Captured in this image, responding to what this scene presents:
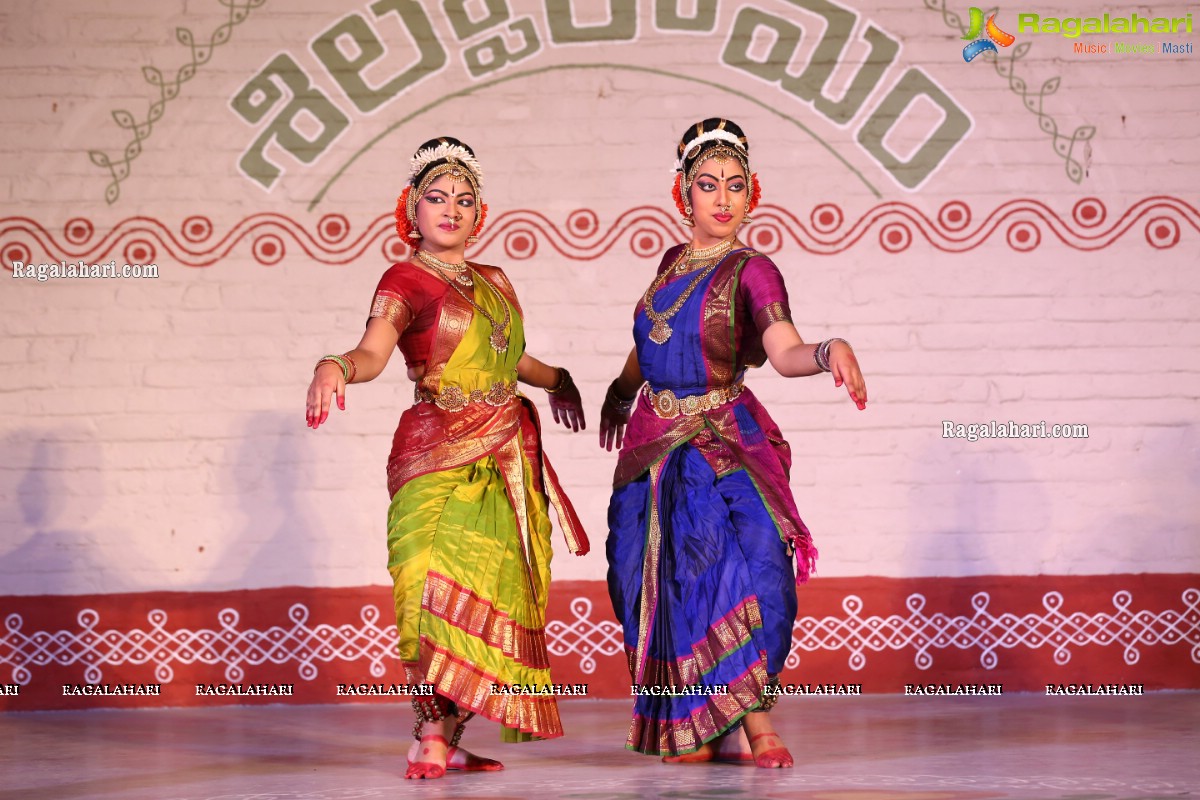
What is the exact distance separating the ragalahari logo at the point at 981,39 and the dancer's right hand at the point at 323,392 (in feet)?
9.76

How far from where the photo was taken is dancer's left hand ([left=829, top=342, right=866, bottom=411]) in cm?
329

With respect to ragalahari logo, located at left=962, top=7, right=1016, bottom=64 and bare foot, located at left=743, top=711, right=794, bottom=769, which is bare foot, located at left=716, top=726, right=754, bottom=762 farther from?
ragalahari logo, located at left=962, top=7, right=1016, bottom=64

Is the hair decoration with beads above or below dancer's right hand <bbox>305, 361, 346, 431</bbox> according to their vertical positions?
above

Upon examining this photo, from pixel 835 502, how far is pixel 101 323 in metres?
2.62

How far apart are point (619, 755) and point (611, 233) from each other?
82.2 inches

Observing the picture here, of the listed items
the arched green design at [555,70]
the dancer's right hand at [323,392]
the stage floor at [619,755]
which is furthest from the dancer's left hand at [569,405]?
the arched green design at [555,70]

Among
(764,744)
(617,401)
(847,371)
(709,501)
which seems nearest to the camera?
(847,371)

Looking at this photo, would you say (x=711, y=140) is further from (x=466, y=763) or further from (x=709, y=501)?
(x=466, y=763)

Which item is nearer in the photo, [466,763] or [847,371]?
[847,371]

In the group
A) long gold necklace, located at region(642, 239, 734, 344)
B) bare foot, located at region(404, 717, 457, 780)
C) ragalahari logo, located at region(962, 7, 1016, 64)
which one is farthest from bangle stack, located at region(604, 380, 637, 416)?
ragalahari logo, located at region(962, 7, 1016, 64)

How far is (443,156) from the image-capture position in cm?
393

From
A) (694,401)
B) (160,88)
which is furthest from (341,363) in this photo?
(160,88)

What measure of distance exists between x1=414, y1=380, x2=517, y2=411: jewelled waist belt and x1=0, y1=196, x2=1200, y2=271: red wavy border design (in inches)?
63.0

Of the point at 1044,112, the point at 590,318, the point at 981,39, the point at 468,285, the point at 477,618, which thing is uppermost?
the point at 981,39
